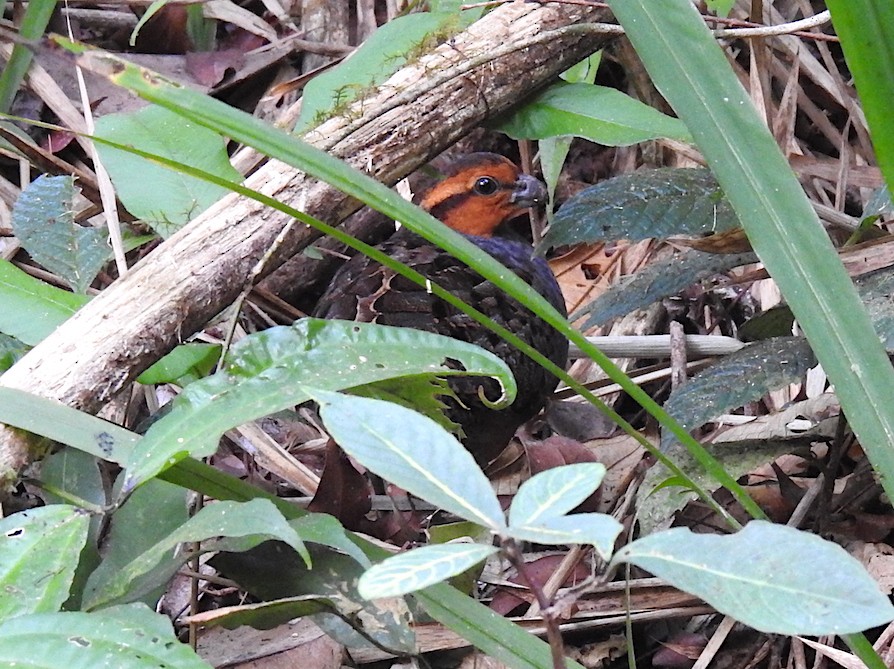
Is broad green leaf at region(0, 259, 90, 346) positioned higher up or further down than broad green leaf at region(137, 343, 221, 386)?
higher up

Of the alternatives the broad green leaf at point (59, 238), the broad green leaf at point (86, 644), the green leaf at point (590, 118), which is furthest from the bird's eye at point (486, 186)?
the broad green leaf at point (86, 644)

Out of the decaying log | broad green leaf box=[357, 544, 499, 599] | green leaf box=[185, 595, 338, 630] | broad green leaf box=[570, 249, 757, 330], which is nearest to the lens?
broad green leaf box=[357, 544, 499, 599]

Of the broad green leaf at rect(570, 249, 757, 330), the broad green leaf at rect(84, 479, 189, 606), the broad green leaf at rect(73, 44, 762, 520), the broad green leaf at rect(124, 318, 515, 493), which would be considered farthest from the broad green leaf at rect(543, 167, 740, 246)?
the broad green leaf at rect(84, 479, 189, 606)

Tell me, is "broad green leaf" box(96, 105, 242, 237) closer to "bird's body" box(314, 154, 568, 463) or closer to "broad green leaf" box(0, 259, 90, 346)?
"broad green leaf" box(0, 259, 90, 346)

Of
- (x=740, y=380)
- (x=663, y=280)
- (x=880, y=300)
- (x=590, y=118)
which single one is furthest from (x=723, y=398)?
(x=590, y=118)

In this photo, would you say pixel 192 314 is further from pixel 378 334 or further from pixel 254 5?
pixel 254 5

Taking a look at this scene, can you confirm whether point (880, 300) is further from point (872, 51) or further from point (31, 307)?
point (31, 307)
